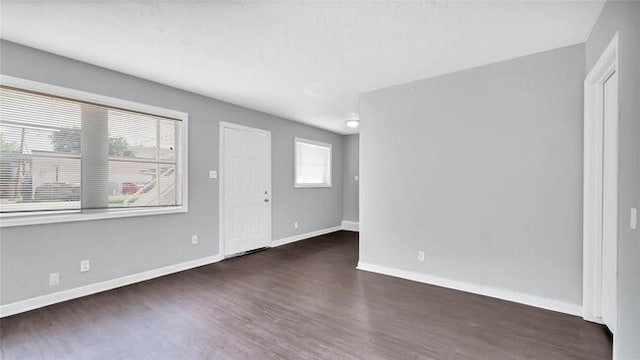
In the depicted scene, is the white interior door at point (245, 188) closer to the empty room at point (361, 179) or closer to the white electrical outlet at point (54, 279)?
the empty room at point (361, 179)

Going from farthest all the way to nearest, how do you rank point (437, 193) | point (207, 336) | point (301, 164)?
point (301, 164), point (437, 193), point (207, 336)

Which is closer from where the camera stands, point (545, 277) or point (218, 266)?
point (545, 277)

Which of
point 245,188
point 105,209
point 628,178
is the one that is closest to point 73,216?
point 105,209

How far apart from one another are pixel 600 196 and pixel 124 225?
15.6 ft

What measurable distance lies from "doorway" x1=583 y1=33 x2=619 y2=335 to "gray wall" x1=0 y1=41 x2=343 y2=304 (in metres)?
4.31

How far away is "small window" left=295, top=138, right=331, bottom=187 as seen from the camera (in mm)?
6066

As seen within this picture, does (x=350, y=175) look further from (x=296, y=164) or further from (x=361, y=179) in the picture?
(x=361, y=179)

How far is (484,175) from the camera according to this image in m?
3.07

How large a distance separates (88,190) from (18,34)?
152 centimetres

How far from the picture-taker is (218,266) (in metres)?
4.11

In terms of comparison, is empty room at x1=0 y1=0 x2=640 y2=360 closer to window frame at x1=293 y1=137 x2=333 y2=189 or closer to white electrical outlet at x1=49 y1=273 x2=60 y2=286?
white electrical outlet at x1=49 y1=273 x2=60 y2=286

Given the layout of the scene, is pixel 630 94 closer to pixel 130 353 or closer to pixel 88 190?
pixel 130 353

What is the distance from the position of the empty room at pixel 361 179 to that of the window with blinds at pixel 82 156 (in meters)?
0.02

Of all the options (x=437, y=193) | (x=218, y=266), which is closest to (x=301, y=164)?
(x=218, y=266)
